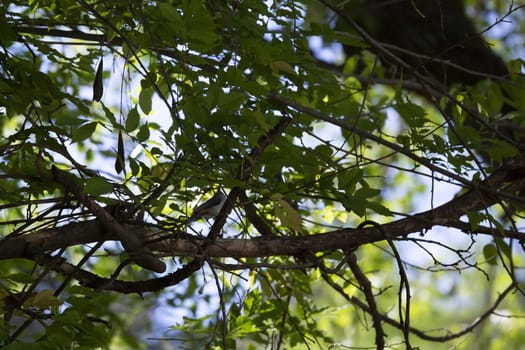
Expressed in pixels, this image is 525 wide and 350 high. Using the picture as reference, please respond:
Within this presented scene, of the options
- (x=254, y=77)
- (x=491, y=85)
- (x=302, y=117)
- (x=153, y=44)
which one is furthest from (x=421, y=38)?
(x=153, y=44)

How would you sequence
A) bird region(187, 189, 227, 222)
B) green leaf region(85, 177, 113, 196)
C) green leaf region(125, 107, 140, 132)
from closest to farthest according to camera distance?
green leaf region(85, 177, 113, 196)
green leaf region(125, 107, 140, 132)
bird region(187, 189, 227, 222)

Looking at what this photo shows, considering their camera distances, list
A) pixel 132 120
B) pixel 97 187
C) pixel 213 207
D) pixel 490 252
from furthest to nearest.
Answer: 1. pixel 490 252
2. pixel 213 207
3. pixel 132 120
4. pixel 97 187

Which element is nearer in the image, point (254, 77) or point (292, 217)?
point (292, 217)

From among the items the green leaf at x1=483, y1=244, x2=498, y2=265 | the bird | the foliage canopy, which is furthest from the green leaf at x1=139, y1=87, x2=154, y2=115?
the green leaf at x1=483, y1=244, x2=498, y2=265

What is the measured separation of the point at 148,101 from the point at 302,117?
62 cm

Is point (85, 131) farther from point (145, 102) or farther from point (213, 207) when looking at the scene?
point (213, 207)

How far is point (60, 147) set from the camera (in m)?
1.86

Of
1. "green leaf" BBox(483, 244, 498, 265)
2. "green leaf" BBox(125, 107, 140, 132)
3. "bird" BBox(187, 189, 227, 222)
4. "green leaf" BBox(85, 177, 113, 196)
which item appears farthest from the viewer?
"green leaf" BBox(483, 244, 498, 265)

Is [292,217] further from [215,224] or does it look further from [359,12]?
[359,12]

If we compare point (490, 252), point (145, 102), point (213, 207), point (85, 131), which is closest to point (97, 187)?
point (85, 131)

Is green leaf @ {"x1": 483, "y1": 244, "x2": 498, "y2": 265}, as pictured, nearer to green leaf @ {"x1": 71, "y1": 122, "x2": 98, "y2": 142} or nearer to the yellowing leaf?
the yellowing leaf

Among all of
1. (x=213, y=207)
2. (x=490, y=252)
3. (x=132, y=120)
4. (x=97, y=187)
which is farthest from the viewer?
(x=490, y=252)

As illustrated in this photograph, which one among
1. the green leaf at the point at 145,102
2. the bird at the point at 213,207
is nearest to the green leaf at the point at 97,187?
the green leaf at the point at 145,102

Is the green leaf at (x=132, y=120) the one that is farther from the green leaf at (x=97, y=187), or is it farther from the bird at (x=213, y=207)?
the bird at (x=213, y=207)
